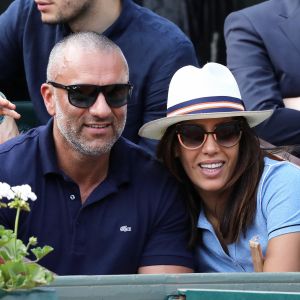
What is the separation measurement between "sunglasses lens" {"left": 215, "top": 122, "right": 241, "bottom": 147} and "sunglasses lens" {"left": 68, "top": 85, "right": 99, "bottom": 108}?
0.45m

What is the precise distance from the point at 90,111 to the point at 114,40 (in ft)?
2.92

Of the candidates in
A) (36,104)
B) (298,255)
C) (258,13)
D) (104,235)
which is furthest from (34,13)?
(298,255)

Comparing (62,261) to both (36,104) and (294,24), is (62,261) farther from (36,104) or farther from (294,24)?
(294,24)

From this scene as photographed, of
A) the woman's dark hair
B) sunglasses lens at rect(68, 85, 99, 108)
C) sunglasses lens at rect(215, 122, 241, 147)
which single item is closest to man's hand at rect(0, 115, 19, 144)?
sunglasses lens at rect(68, 85, 99, 108)

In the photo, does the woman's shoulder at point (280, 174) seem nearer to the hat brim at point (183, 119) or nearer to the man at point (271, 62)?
the hat brim at point (183, 119)

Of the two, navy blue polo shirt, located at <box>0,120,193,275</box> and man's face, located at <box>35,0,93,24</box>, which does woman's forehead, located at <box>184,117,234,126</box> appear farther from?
man's face, located at <box>35,0,93,24</box>

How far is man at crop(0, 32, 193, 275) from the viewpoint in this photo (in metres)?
3.79

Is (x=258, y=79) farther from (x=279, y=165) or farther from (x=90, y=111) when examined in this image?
(x=90, y=111)

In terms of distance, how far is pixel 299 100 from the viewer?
459cm

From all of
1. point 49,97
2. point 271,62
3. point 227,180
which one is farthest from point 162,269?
point 271,62

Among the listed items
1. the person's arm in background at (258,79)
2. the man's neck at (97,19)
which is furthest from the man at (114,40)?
the person's arm in background at (258,79)

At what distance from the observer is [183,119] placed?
381 cm

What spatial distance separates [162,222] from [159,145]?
28 cm

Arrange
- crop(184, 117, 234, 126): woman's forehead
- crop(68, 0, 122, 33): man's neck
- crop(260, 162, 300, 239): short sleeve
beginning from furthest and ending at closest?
crop(68, 0, 122, 33): man's neck
crop(184, 117, 234, 126): woman's forehead
crop(260, 162, 300, 239): short sleeve
